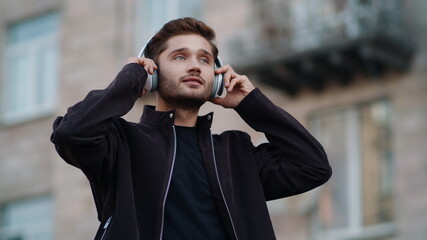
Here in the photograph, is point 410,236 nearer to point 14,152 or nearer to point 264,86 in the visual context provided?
point 264,86

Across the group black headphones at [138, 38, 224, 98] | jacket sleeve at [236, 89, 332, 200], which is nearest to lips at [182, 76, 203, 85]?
black headphones at [138, 38, 224, 98]

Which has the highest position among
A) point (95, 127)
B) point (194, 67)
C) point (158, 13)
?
point (158, 13)

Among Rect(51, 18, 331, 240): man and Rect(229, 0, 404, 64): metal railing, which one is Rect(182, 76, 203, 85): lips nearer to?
Rect(51, 18, 331, 240): man

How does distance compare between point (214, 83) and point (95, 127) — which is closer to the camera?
point (95, 127)

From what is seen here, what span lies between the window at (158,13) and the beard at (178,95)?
14.3 meters

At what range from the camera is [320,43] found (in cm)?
1778

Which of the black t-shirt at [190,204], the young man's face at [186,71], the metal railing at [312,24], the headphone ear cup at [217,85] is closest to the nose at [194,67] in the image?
the young man's face at [186,71]

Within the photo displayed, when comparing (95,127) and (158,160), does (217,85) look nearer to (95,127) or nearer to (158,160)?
(158,160)

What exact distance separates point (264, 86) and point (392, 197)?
264 cm

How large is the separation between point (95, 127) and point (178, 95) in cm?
46

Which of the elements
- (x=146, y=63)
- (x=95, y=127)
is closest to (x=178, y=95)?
(x=146, y=63)

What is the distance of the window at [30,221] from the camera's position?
21.9 m

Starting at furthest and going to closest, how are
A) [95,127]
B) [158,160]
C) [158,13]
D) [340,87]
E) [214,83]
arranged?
1. [158,13]
2. [340,87]
3. [214,83]
4. [158,160]
5. [95,127]

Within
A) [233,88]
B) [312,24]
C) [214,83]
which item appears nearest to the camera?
[214,83]
